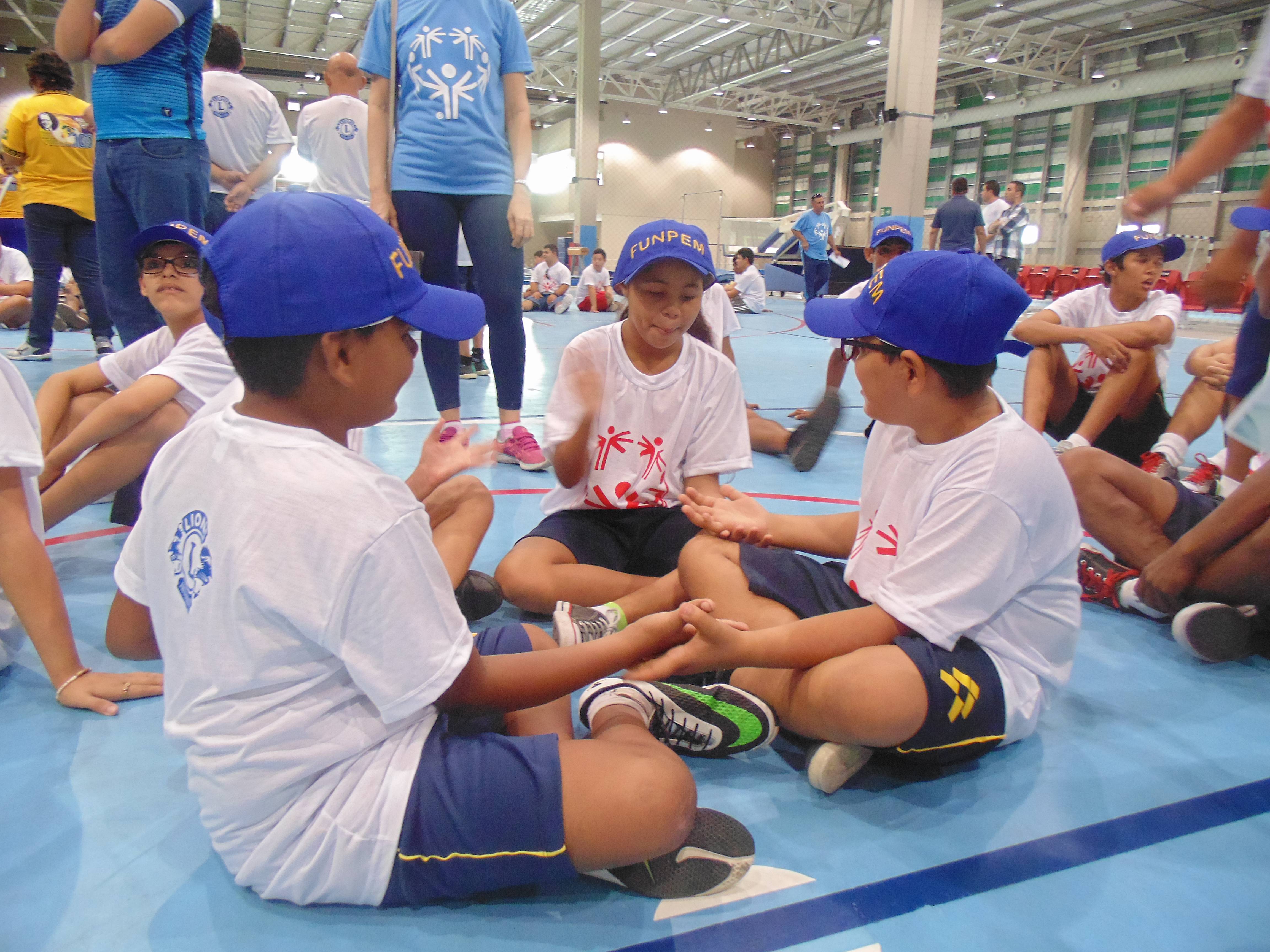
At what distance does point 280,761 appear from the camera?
0.82m

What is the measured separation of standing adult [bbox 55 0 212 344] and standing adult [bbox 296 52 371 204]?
194 centimetres

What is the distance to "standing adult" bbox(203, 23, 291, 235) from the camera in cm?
319

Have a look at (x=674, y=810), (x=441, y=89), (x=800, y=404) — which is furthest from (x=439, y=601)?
(x=800, y=404)

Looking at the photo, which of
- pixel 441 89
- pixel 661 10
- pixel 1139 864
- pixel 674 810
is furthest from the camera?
pixel 661 10

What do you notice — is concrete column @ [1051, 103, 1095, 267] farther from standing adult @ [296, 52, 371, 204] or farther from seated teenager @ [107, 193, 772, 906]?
seated teenager @ [107, 193, 772, 906]

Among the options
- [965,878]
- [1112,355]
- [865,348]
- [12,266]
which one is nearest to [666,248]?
[865,348]

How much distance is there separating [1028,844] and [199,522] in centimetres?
109

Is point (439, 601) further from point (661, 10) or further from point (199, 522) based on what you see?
point (661, 10)

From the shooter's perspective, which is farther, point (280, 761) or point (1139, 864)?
point (1139, 864)

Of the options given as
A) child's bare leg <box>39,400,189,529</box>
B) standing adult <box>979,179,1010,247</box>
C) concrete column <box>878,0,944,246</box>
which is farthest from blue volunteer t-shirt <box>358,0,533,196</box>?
standing adult <box>979,179,1010,247</box>

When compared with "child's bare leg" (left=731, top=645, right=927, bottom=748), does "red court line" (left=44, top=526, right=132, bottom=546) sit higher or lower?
lower

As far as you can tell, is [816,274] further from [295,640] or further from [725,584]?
[295,640]

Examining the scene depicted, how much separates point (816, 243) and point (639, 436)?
830 centimetres

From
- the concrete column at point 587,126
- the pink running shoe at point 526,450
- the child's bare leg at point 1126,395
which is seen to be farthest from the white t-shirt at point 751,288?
the pink running shoe at point 526,450
